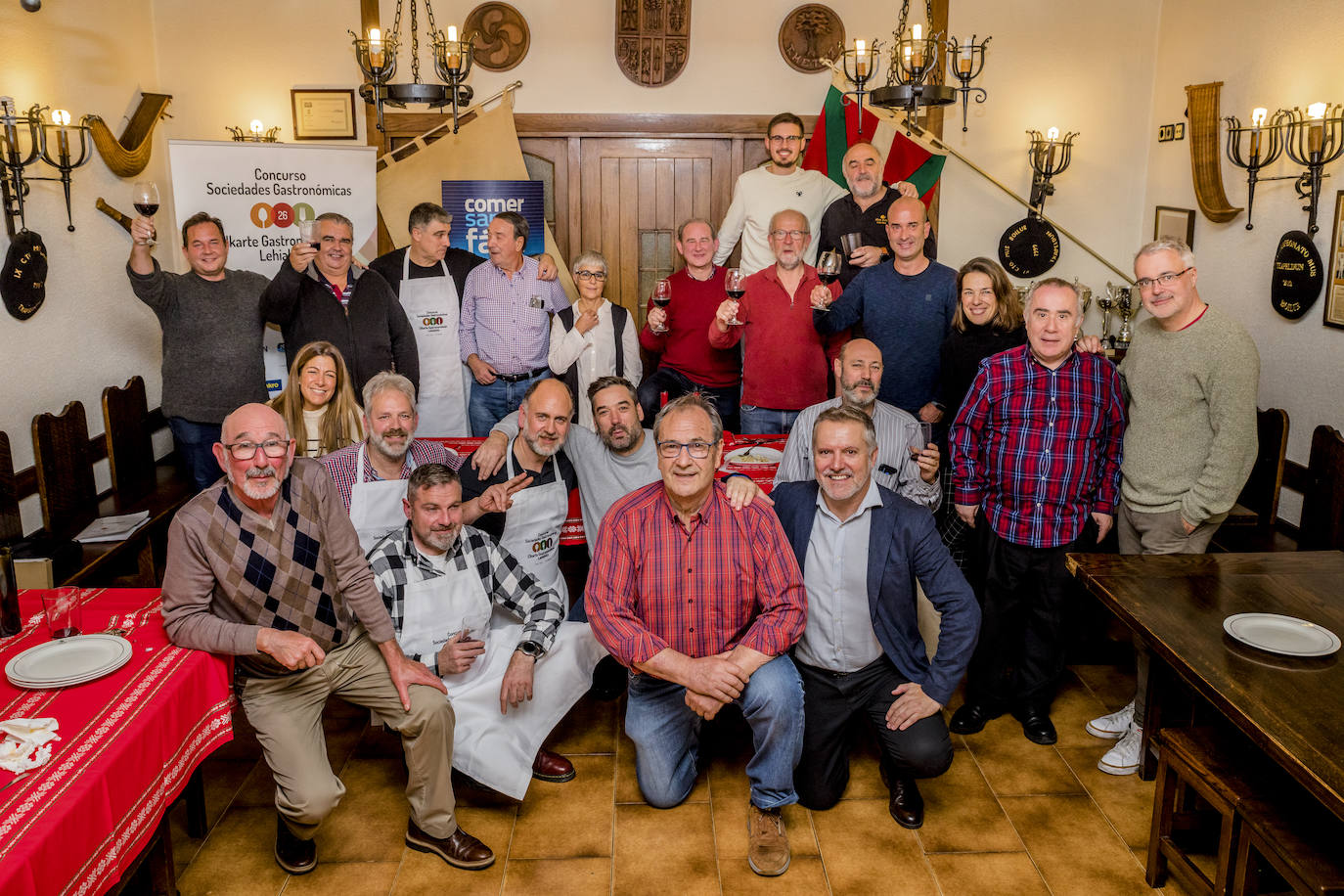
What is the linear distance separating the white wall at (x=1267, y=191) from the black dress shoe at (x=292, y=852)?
14.2 feet

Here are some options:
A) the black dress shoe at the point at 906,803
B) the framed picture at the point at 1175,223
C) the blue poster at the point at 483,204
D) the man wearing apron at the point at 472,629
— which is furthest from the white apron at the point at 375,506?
the framed picture at the point at 1175,223

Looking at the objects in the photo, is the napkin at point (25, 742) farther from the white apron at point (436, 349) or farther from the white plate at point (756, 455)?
the white apron at point (436, 349)

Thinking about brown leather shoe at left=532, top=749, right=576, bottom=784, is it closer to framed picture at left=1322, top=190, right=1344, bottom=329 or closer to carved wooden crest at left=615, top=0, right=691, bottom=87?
framed picture at left=1322, top=190, right=1344, bottom=329

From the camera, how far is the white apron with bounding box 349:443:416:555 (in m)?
3.42

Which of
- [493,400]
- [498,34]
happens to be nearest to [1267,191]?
[493,400]

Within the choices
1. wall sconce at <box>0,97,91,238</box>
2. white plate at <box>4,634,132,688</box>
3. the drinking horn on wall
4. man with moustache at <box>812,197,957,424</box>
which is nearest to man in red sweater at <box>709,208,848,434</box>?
man with moustache at <box>812,197,957,424</box>

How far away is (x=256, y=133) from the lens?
6105mm

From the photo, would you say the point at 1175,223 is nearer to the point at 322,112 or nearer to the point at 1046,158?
the point at 1046,158

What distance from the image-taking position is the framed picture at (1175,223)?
5.75 m

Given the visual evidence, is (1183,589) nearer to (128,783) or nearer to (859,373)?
(859,373)

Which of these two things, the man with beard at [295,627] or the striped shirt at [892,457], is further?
the striped shirt at [892,457]

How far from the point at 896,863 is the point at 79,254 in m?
4.51

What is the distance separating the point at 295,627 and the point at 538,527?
0.94 m

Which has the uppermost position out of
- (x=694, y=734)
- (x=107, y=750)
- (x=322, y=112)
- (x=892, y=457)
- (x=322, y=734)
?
(x=322, y=112)
